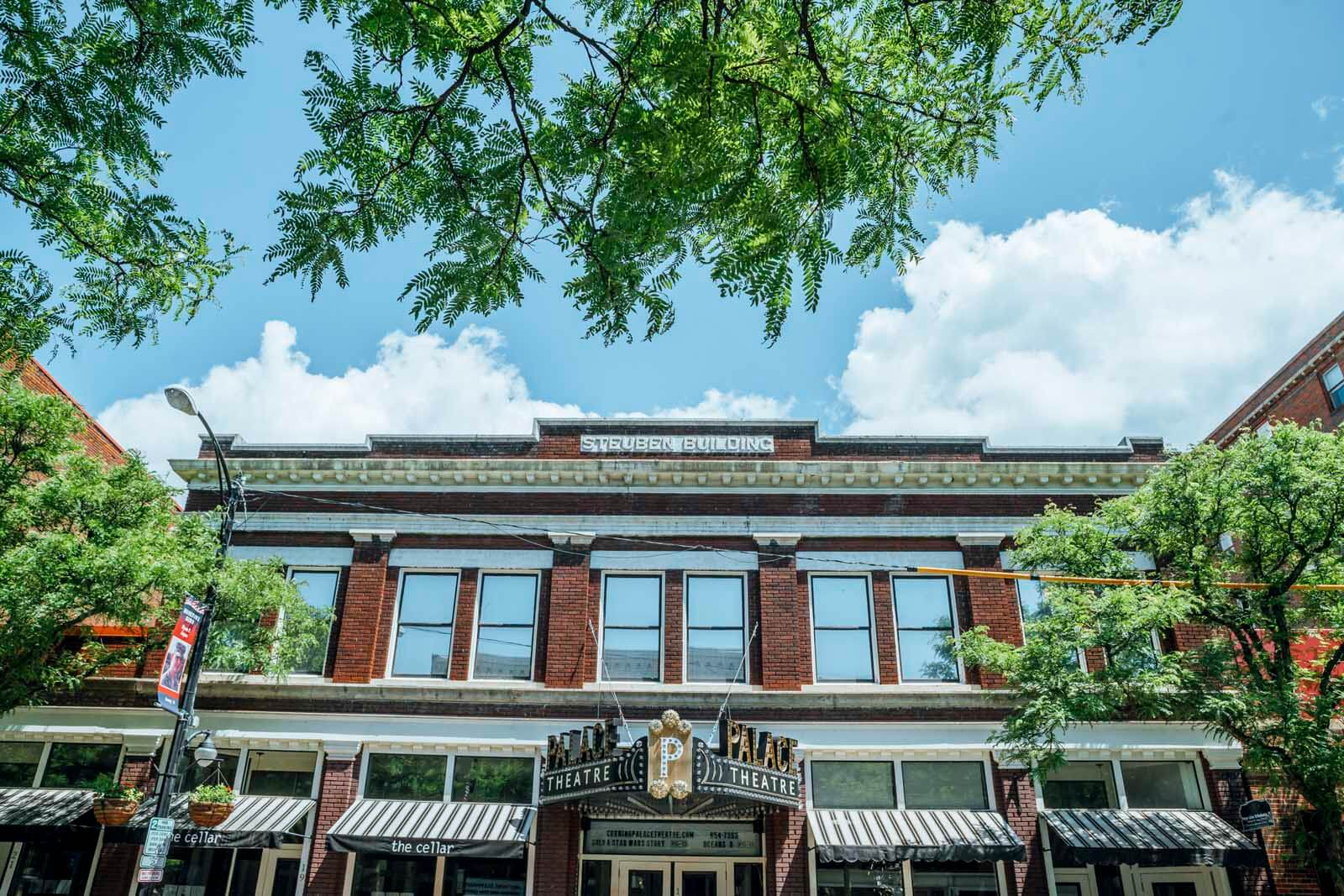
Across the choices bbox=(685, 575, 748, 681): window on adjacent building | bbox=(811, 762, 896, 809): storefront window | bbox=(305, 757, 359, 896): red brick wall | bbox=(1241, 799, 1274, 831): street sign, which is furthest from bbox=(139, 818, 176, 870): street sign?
bbox=(1241, 799, 1274, 831): street sign

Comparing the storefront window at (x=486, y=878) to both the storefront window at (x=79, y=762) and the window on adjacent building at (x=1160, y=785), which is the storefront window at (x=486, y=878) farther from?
the window on adjacent building at (x=1160, y=785)

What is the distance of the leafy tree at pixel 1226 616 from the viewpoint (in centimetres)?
1324

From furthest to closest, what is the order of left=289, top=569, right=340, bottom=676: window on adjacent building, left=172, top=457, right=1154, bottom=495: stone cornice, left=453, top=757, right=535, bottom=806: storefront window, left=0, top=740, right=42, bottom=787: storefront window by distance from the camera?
left=172, top=457, right=1154, bottom=495: stone cornice, left=289, top=569, right=340, bottom=676: window on adjacent building, left=0, top=740, right=42, bottom=787: storefront window, left=453, top=757, right=535, bottom=806: storefront window

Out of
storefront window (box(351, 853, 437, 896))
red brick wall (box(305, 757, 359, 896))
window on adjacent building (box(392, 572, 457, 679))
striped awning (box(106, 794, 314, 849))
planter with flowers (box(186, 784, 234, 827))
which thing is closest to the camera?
striped awning (box(106, 794, 314, 849))

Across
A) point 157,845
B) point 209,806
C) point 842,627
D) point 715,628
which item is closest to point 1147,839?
point 842,627

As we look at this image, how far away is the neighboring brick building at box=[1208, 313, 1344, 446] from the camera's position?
35.7 meters

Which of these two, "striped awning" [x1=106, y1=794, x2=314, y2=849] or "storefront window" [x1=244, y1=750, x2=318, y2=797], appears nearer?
"striped awning" [x1=106, y1=794, x2=314, y2=849]

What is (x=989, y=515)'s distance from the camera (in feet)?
61.7

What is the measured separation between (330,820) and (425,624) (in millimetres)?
3879

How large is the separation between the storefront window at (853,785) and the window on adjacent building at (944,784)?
331 mm

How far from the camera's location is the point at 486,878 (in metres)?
16.4

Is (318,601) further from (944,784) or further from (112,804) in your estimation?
(944,784)

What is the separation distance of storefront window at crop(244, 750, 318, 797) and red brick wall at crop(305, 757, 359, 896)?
0.47 m

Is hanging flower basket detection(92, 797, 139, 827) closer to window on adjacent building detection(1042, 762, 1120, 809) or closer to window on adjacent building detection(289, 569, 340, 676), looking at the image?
window on adjacent building detection(289, 569, 340, 676)
